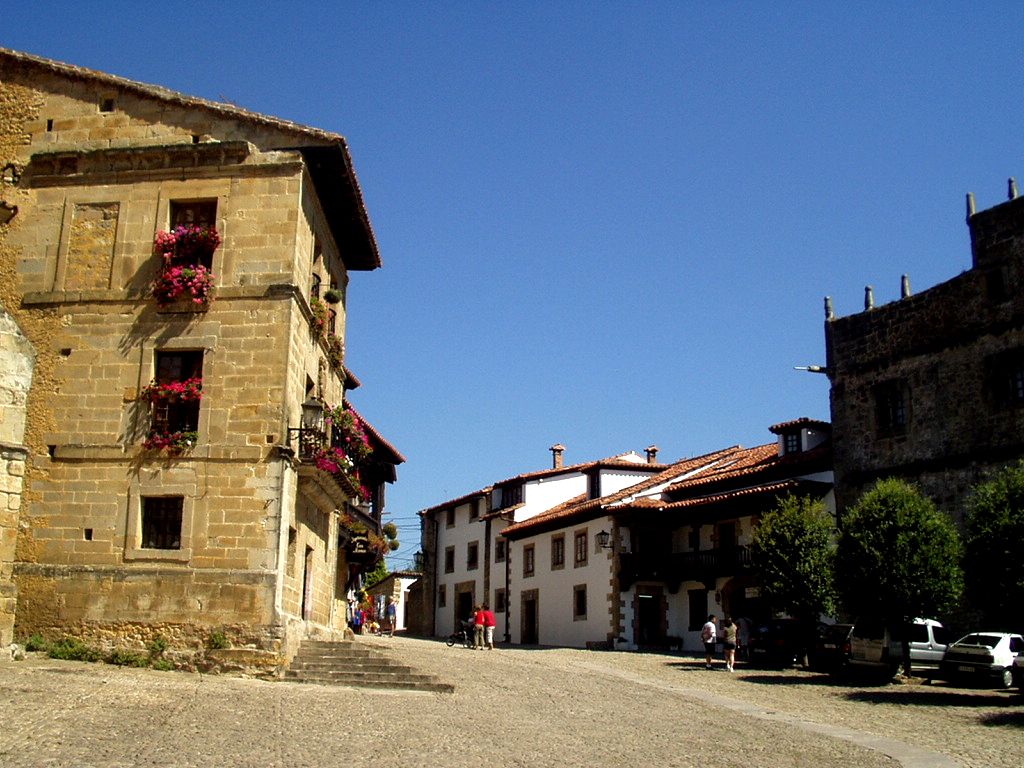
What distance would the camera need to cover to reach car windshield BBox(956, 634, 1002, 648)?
26.2 metres

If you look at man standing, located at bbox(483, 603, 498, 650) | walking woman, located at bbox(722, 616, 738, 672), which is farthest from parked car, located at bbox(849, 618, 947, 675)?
man standing, located at bbox(483, 603, 498, 650)

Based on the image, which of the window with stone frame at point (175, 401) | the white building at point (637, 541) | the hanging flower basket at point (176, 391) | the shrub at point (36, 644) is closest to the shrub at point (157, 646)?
the shrub at point (36, 644)

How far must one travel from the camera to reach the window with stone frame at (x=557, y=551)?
48.0 meters

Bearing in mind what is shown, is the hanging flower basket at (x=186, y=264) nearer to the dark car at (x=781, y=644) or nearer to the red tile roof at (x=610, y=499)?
the dark car at (x=781, y=644)

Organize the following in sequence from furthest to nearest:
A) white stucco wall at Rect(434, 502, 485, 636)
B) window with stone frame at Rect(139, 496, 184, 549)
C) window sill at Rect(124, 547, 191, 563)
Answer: white stucco wall at Rect(434, 502, 485, 636)
window with stone frame at Rect(139, 496, 184, 549)
window sill at Rect(124, 547, 191, 563)

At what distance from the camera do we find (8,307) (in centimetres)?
2372

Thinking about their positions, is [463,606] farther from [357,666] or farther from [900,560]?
[357,666]

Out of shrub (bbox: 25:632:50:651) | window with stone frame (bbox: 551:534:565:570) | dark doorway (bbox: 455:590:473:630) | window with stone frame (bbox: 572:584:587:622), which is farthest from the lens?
dark doorway (bbox: 455:590:473:630)

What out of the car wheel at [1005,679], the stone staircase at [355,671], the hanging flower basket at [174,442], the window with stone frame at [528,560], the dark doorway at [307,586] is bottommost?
the car wheel at [1005,679]

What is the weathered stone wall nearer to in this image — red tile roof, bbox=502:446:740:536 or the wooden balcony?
the wooden balcony

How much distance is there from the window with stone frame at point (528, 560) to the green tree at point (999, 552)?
1100 inches

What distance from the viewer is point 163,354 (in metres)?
23.4

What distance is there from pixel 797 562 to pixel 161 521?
1641 centimetres

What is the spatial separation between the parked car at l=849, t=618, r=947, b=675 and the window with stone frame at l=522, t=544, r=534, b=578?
73.4ft
